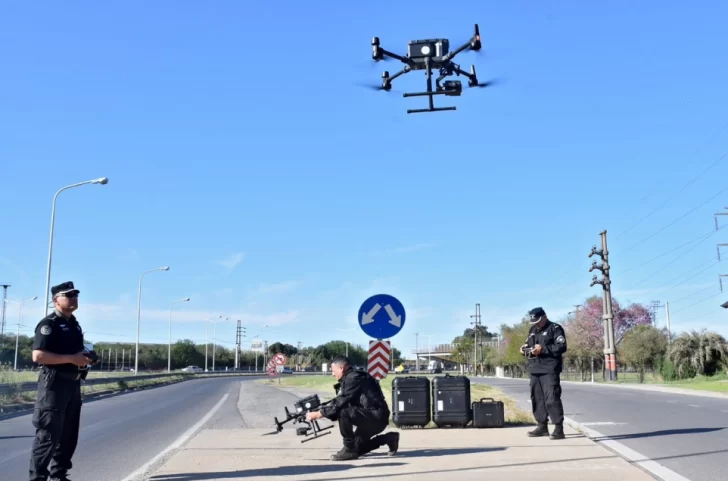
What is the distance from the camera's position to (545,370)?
11047mm

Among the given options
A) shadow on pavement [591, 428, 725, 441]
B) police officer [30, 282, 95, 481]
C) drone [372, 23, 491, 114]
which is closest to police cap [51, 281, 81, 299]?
police officer [30, 282, 95, 481]

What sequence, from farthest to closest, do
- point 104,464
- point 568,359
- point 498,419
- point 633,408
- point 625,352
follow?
point 568,359, point 625,352, point 633,408, point 498,419, point 104,464

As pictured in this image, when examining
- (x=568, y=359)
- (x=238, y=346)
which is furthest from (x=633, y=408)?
(x=238, y=346)

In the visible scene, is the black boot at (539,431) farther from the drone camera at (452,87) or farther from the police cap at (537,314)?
the drone camera at (452,87)

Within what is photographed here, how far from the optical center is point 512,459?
8.94m

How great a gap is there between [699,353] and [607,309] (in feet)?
30.2

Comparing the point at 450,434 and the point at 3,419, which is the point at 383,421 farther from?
the point at 3,419

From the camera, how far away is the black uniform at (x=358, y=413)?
29.6 feet

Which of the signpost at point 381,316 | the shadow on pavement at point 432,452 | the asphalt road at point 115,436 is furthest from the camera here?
the signpost at point 381,316

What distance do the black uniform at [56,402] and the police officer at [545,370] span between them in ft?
21.3

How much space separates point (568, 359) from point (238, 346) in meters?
81.6

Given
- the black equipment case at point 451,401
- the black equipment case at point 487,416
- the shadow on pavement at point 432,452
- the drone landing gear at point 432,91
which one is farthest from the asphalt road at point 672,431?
the drone landing gear at point 432,91

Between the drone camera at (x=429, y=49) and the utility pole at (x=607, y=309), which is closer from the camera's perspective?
the drone camera at (x=429, y=49)

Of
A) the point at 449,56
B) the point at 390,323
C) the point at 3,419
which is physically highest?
the point at 449,56
